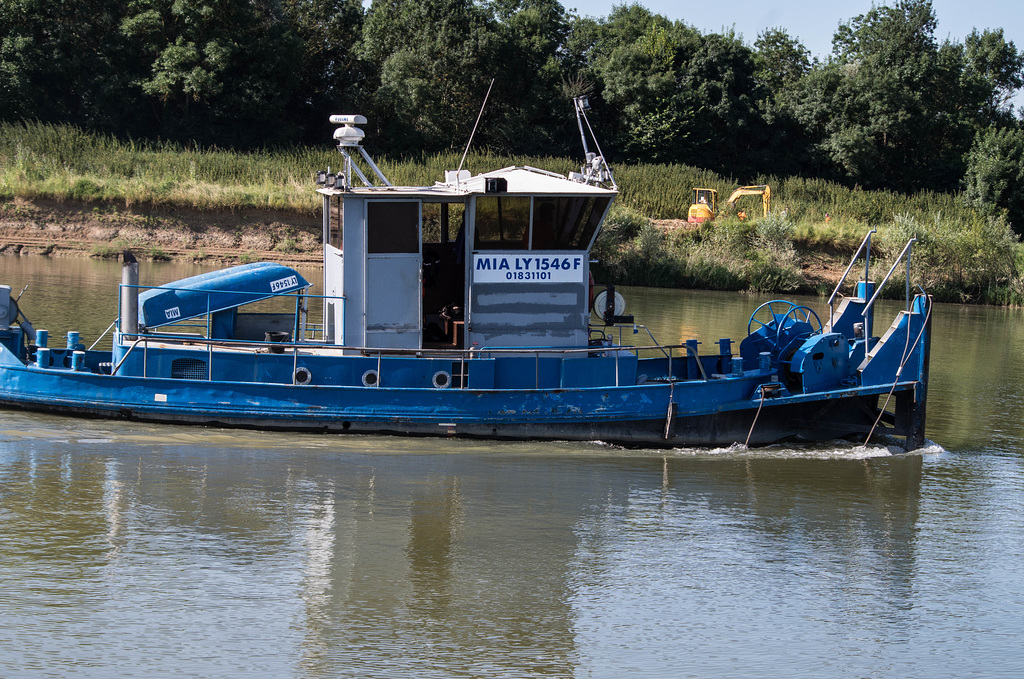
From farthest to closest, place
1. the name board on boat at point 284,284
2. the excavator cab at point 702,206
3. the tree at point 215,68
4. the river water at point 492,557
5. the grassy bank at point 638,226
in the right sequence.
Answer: the tree at point 215,68, the excavator cab at point 702,206, the grassy bank at point 638,226, the name board on boat at point 284,284, the river water at point 492,557

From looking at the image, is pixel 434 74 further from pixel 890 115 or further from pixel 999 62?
pixel 999 62

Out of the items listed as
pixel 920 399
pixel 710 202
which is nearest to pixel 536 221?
pixel 920 399

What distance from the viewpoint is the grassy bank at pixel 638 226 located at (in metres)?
29.2

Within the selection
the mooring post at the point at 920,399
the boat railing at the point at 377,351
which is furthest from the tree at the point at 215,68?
the mooring post at the point at 920,399

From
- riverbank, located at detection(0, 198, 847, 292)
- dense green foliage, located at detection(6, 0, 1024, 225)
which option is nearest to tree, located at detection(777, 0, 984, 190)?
Result: dense green foliage, located at detection(6, 0, 1024, 225)

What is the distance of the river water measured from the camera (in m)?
6.40

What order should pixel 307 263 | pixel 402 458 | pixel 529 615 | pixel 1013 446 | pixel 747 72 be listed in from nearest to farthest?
pixel 529 615
pixel 402 458
pixel 1013 446
pixel 307 263
pixel 747 72

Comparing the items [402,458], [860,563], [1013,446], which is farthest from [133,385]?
[1013,446]

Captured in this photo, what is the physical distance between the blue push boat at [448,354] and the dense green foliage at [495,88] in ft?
96.5

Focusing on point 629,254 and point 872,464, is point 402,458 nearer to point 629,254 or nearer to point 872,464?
point 872,464

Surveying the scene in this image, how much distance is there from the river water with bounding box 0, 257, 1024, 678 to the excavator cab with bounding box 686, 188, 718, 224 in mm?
20633

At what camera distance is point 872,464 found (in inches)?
435

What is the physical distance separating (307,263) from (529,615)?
72.1ft

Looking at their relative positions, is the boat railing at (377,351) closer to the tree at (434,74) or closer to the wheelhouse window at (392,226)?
the wheelhouse window at (392,226)
